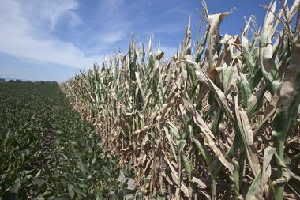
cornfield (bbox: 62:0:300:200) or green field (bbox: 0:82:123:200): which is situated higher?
cornfield (bbox: 62:0:300:200)

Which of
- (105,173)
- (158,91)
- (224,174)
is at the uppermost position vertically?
(158,91)

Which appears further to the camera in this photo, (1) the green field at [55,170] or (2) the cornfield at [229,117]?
(1) the green field at [55,170]

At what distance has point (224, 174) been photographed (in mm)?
2689

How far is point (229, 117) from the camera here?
7.53ft

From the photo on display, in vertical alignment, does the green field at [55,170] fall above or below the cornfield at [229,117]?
below

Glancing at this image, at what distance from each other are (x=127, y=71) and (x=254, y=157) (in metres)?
3.81

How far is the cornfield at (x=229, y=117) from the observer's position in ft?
6.66

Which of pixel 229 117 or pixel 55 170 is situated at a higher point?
pixel 229 117

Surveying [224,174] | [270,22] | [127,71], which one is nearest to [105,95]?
[127,71]

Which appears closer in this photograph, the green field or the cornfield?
the cornfield

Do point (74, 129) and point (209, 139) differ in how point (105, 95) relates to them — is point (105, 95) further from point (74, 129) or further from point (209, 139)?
point (209, 139)

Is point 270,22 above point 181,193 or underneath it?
above

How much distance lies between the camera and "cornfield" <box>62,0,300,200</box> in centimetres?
203

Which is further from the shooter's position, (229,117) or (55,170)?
(55,170)
